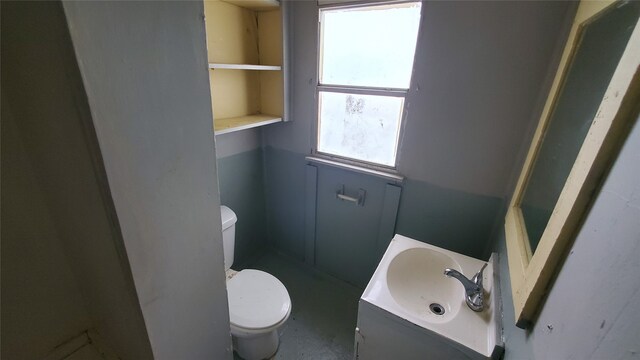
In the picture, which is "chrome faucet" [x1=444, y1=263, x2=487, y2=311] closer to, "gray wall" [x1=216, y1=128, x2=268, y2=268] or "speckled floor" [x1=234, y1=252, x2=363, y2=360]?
"speckled floor" [x1=234, y1=252, x2=363, y2=360]

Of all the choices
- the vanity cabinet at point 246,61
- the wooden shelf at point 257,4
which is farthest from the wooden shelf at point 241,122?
the wooden shelf at point 257,4

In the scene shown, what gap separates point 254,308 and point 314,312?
58 cm

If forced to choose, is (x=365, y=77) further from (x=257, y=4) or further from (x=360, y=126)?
(x=257, y=4)

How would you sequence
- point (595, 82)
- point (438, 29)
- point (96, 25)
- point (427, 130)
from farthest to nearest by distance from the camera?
point (427, 130) → point (438, 29) → point (595, 82) → point (96, 25)

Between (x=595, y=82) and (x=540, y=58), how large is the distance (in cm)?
59

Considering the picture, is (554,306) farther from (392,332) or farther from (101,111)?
(101,111)

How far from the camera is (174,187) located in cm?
51

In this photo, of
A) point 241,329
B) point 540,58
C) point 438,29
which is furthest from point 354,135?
point 241,329

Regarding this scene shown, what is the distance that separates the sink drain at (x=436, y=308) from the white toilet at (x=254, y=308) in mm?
720

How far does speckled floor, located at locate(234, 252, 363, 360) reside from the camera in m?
1.59

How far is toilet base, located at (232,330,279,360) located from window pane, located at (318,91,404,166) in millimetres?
1186

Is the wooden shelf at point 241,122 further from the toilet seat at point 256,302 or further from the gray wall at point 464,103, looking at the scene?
the toilet seat at point 256,302

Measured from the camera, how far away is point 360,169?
164 cm

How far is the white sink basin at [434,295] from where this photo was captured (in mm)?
879
